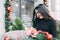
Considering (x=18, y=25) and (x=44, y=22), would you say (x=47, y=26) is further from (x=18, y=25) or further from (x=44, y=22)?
(x=18, y=25)

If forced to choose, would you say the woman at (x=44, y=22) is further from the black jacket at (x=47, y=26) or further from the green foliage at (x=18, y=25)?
the green foliage at (x=18, y=25)

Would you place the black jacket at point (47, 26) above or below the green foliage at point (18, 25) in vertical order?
above

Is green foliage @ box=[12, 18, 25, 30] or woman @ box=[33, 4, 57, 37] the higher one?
woman @ box=[33, 4, 57, 37]

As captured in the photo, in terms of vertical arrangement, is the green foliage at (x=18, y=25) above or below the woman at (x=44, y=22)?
below

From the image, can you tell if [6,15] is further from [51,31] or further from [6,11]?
[51,31]

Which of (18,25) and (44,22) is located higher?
(44,22)

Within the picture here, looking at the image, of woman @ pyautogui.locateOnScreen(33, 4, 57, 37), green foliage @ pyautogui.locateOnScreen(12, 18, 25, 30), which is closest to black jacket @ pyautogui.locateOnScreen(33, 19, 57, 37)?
woman @ pyautogui.locateOnScreen(33, 4, 57, 37)

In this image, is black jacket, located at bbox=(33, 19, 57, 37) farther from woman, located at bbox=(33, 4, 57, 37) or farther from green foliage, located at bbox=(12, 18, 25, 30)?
green foliage, located at bbox=(12, 18, 25, 30)

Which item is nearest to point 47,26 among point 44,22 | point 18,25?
point 44,22

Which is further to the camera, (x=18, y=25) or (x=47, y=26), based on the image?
(x=18, y=25)

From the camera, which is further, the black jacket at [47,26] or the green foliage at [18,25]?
the green foliage at [18,25]

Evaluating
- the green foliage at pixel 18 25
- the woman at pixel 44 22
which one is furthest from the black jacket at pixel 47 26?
the green foliage at pixel 18 25

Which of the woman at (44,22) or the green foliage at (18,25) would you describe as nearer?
the woman at (44,22)

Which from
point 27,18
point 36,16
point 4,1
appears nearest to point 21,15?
point 27,18
